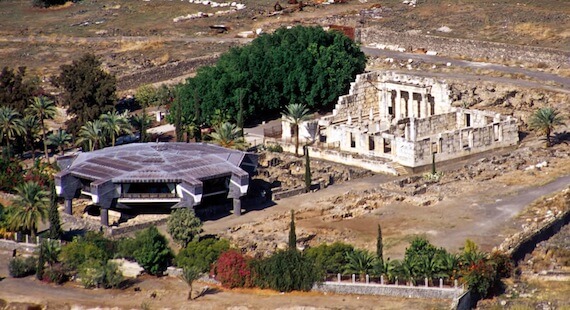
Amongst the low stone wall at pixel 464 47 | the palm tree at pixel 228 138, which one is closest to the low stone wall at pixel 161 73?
the low stone wall at pixel 464 47

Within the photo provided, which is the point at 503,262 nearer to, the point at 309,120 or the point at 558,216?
the point at 558,216

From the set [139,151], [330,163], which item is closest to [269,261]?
[139,151]

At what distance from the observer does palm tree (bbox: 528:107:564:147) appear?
11419cm

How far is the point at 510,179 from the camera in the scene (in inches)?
4230

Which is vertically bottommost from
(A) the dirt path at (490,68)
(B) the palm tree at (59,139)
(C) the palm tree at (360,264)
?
(A) the dirt path at (490,68)

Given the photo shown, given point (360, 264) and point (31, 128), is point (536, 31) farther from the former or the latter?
point (360, 264)

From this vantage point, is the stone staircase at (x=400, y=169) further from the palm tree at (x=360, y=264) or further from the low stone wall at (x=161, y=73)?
the low stone wall at (x=161, y=73)

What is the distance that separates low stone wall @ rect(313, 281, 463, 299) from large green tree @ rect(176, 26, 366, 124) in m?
40.4

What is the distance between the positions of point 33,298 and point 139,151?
20821mm

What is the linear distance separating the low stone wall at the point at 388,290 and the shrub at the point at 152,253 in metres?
9.83

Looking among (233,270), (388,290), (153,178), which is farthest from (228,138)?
(388,290)

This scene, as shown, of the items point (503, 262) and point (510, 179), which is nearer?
point (503, 262)

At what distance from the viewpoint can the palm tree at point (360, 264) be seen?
85562mm

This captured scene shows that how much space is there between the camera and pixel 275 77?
12725cm
